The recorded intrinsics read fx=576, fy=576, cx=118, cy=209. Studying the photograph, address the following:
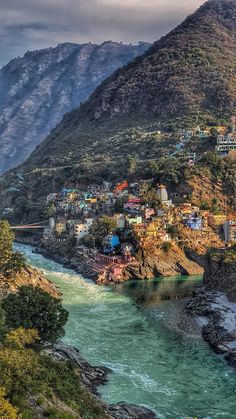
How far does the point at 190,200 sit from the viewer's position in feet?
233

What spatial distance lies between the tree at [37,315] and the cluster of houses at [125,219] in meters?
28.5

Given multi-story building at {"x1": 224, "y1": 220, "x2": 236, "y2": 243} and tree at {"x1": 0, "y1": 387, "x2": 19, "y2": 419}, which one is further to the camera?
multi-story building at {"x1": 224, "y1": 220, "x2": 236, "y2": 243}

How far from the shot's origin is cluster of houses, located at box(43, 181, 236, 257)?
61719 mm

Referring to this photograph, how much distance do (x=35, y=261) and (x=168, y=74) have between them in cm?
6116

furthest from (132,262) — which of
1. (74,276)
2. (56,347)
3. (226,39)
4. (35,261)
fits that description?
(226,39)

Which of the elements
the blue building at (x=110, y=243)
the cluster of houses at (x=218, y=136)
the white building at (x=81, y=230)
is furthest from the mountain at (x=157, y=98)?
the blue building at (x=110, y=243)

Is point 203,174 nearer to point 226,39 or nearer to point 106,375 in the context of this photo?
point 106,375

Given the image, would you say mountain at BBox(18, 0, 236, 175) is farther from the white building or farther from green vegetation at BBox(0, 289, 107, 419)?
green vegetation at BBox(0, 289, 107, 419)

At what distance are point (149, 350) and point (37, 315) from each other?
8.75m

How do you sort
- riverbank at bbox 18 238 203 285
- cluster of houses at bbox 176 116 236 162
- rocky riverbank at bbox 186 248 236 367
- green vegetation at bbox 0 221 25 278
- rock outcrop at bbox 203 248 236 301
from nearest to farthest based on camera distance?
rocky riverbank at bbox 186 248 236 367 < rock outcrop at bbox 203 248 236 301 < green vegetation at bbox 0 221 25 278 < riverbank at bbox 18 238 203 285 < cluster of houses at bbox 176 116 236 162

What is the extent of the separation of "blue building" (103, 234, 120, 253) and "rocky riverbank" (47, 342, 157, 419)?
1094 inches

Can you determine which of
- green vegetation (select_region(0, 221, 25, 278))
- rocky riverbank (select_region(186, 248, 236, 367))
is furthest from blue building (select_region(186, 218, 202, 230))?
green vegetation (select_region(0, 221, 25, 278))

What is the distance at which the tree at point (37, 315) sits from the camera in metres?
29.4

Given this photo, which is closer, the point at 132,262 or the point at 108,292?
the point at 108,292
